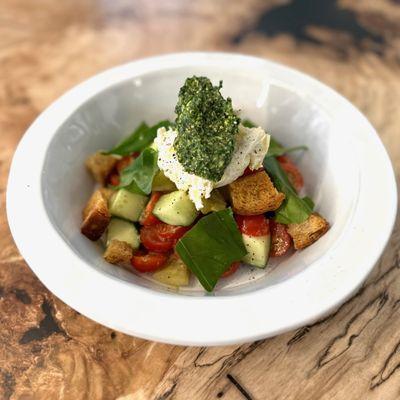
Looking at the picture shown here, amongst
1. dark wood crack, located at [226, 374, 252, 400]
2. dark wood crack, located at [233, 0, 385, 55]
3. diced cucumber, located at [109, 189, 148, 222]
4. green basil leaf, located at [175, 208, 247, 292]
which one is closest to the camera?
dark wood crack, located at [226, 374, 252, 400]

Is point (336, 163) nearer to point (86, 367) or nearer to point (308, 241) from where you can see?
point (308, 241)

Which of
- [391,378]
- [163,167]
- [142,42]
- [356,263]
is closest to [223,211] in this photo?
[163,167]

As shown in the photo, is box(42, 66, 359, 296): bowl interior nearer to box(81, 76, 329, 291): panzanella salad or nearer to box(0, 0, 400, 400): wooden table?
box(81, 76, 329, 291): panzanella salad

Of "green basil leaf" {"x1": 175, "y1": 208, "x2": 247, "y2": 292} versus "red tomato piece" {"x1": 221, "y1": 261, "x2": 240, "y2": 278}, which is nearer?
"green basil leaf" {"x1": 175, "y1": 208, "x2": 247, "y2": 292}

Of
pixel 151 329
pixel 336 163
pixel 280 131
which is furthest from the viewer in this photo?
pixel 280 131

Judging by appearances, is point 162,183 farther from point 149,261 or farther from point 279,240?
point 279,240

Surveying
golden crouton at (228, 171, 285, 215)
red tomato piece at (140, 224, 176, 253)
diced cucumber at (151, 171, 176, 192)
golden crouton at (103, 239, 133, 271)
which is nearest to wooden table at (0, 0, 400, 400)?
golden crouton at (103, 239, 133, 271)

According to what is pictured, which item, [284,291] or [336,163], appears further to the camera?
[336,163]
